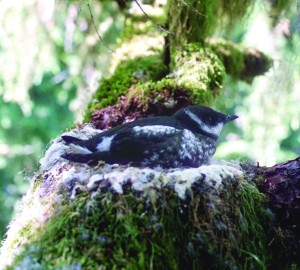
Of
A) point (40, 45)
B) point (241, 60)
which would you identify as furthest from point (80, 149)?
point (241, 60)

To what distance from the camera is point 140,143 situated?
2115mm

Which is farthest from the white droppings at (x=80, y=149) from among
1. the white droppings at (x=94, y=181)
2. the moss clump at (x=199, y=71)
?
the moss clump at (x=199, y=71)

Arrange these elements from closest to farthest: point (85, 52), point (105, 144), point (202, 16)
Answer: point (105, 144), point (202, 16), point (85, 52)

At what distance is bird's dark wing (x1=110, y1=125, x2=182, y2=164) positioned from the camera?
2.11 meters

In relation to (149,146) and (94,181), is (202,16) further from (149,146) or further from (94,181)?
(94,181)

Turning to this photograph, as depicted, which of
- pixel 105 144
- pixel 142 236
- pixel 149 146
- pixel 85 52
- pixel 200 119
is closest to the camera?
pixel 142 236

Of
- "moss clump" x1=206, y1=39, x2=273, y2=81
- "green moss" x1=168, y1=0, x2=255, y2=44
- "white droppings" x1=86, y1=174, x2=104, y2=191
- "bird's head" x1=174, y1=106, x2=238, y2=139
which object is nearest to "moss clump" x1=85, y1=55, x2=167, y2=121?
"green moss" x1=168, y1=0, x2=255, y2=44

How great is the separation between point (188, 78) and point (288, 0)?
5.07ft

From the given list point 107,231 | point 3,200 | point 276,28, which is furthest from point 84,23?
point 3,200

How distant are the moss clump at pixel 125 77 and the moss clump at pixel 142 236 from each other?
1.64 m

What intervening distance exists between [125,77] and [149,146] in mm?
1516

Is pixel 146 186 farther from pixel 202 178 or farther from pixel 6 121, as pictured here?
pixel 6 121

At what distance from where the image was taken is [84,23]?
4.42 meters

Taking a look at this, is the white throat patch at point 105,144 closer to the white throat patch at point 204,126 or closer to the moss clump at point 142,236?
the moss clump at point 142,236
